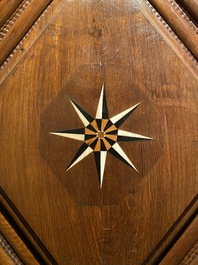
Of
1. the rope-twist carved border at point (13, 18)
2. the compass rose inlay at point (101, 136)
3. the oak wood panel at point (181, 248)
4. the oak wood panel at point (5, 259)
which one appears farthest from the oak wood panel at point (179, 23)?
the oak wood panel at point (5, 259)

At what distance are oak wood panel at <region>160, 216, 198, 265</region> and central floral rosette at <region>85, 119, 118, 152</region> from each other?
0.50 metres

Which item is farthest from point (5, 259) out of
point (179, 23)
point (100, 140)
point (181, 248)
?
point (179, 23)

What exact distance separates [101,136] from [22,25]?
1.97ft

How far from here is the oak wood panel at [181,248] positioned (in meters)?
1.01

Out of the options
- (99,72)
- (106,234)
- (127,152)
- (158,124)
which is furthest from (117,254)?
(99,72)

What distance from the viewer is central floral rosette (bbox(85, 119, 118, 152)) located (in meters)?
1.02

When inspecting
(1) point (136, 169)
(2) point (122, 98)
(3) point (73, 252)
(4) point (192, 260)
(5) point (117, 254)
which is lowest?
(4) point (192, 260)

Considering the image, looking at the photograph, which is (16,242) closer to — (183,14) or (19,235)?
(19,235)

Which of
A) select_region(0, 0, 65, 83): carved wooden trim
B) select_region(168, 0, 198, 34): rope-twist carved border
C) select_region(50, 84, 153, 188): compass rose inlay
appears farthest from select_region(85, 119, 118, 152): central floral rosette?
select_region(168, 0, 198, 34): rope-twist carved border

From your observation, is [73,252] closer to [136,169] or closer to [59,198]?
[59,198]

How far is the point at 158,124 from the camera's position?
3.40 ft

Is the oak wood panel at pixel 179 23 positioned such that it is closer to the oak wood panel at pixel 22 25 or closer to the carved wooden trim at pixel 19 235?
the oak wood panel at pixel 22 25

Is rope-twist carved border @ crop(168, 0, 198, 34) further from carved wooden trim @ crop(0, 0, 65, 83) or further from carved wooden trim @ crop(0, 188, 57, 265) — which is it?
carved wooden trim @ crop(0, 188, 57, 265)

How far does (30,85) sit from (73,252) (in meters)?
0.74
